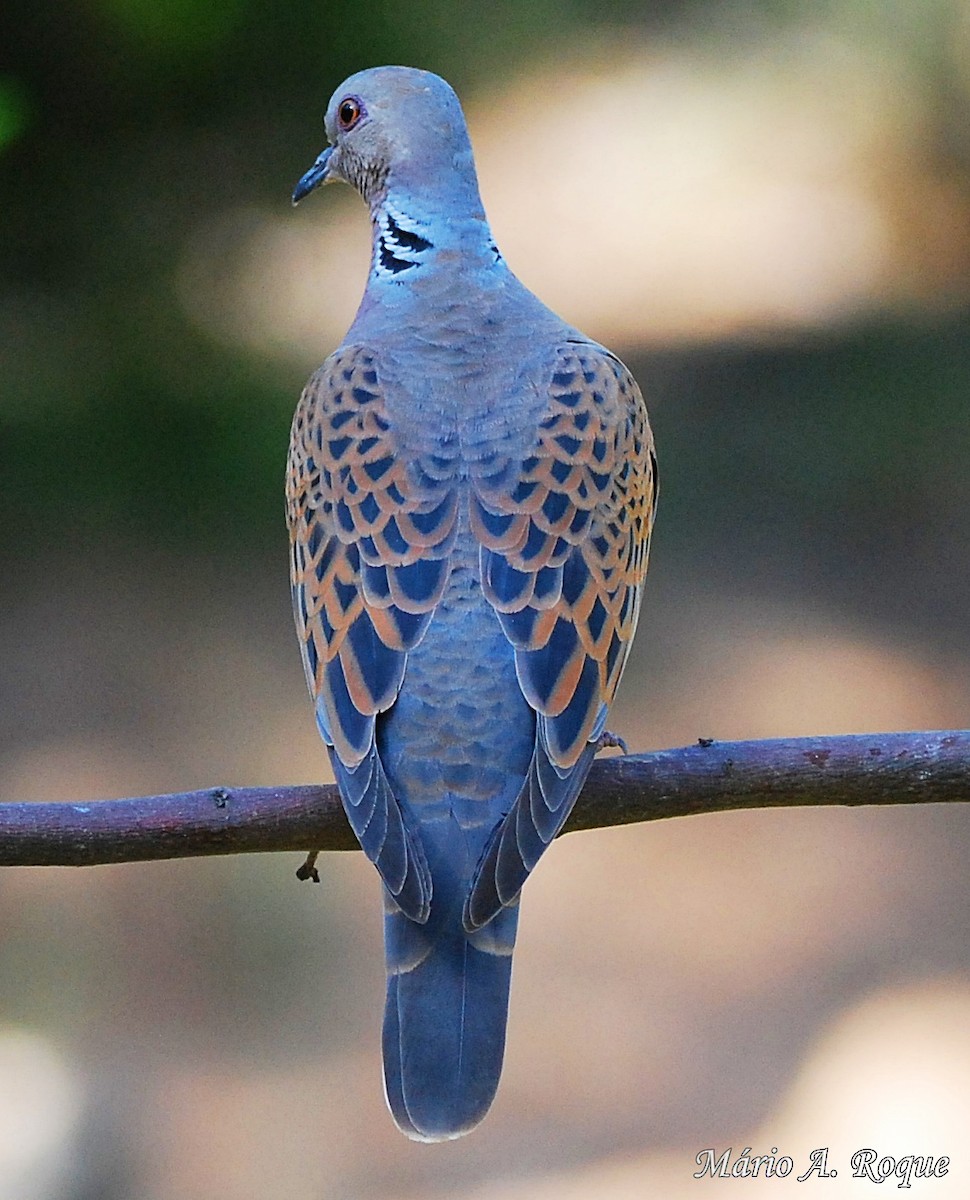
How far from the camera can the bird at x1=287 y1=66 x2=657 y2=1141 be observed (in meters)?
2.65

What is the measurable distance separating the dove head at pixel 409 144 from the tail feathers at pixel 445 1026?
5.60 feet

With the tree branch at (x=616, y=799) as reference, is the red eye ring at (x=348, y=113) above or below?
above

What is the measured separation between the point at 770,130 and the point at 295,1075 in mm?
8788

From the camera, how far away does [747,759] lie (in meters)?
2.73

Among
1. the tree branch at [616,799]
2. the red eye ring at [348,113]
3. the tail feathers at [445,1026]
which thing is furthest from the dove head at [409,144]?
the tail feathers at [445,1026]

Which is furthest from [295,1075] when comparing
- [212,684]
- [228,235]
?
[228,235]

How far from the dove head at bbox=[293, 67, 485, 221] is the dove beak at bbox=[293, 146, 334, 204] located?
0.13 metres

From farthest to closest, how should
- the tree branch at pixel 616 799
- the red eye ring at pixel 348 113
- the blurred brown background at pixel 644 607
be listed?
the blurred brown background at pixel 644 607
the red eye ring at pixel 348 113
the tree branch at pixel 616 799

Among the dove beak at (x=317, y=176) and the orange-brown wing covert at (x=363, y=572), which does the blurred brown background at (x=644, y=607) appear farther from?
the orange-brown wing covert at (x=363, y=572)

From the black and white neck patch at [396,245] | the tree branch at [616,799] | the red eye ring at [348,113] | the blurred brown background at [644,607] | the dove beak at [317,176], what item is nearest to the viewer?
the tree branch at [616,799]

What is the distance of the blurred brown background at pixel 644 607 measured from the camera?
5645 millimetres

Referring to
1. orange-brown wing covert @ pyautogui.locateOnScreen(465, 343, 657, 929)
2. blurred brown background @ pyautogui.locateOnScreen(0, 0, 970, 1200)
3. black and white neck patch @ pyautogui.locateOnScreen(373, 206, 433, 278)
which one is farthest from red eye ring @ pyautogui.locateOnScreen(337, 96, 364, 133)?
blurred brown background @ pyautogui.locateOnScreen(0, 0, 970, 1200)

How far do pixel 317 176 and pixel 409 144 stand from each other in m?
0.42

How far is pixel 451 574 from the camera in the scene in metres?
2.99
